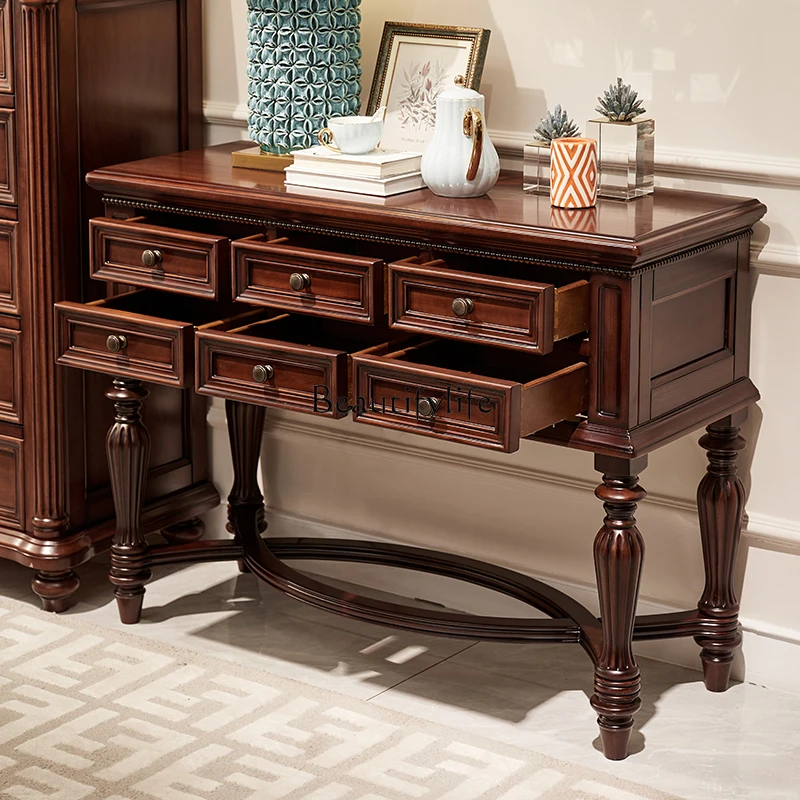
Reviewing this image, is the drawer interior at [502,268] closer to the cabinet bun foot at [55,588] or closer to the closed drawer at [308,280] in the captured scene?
the closed drawer at [308,280]

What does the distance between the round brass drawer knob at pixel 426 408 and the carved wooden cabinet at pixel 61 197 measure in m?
0.99

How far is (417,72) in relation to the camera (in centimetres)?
286

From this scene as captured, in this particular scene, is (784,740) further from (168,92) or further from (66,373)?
(168,92)

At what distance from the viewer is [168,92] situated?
313 cm

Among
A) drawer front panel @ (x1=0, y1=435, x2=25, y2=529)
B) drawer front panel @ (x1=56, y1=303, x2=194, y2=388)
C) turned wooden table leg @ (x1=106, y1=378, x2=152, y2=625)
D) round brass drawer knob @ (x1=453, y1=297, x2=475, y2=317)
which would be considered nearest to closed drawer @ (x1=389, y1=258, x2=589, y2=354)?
round brass drawer knob @ (x1=453, y1=297, x2=475, y2=317)

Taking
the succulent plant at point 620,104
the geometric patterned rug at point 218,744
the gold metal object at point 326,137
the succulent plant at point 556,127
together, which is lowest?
the geometric patterned rug at point 218,744

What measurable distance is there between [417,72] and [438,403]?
860mm

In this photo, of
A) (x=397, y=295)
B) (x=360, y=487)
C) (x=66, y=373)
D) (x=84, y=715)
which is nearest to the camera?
(x=397, y=295)

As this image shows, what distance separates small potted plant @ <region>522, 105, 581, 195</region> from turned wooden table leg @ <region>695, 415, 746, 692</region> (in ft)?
1.81

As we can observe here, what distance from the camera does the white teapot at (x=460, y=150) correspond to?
2508 mm

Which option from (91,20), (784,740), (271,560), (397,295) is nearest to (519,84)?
(397,295)

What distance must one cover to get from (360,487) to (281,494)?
24cm

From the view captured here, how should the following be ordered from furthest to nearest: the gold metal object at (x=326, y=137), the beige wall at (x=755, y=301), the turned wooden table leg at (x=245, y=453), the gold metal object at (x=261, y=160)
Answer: the turned wooden table leg at (x=245, y=453), the gold metal object at (x=261, y=160), the gold metal object at (x=326, y=137), the beige wall at (x=755, y=301)

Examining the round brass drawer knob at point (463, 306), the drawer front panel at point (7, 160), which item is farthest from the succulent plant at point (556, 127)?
the drawer front panel at point (7, 160)
